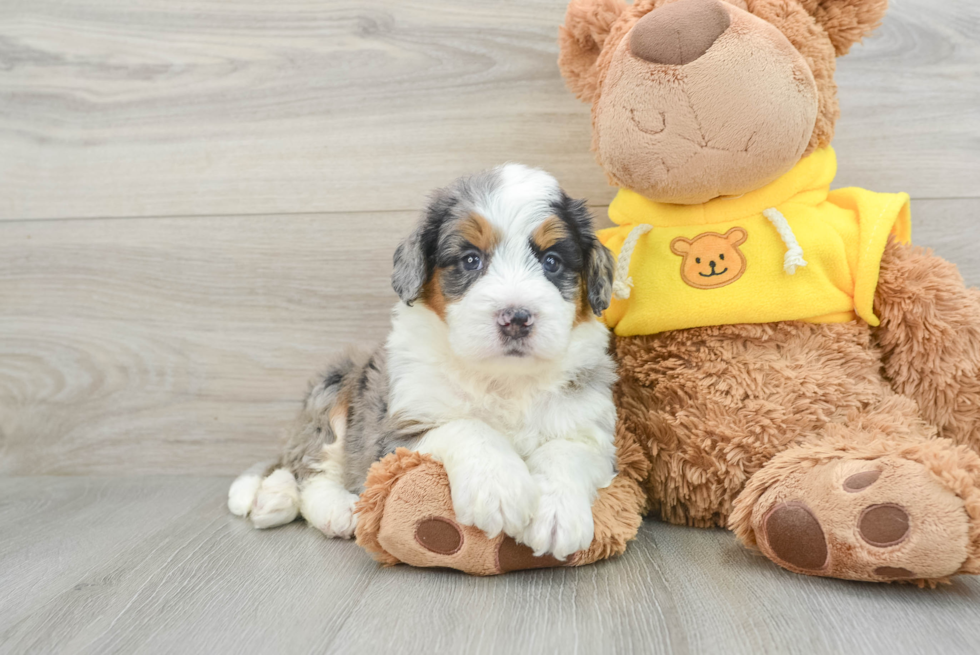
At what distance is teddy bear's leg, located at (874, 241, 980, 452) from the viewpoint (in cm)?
167

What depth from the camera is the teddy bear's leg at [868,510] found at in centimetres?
123

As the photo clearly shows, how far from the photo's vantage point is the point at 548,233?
5.37 feet

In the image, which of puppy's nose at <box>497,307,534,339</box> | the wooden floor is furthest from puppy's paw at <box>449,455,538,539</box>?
the wooden floor

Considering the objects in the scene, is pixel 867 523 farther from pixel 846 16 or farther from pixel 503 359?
pixel 846 16

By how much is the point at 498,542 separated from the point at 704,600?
0.41 m

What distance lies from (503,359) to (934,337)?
1.06 metres

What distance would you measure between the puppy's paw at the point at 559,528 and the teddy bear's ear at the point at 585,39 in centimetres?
108

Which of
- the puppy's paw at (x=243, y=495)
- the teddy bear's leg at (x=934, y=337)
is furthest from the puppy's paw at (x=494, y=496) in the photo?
the teddy bear's leg at (x=934, y=337)

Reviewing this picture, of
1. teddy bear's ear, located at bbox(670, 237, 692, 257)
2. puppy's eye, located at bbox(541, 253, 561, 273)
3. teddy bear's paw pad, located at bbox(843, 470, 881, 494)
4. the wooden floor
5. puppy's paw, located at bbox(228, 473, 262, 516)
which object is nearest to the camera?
teddy bear's paw pad, located at bbox(843, 470, 881, 494)

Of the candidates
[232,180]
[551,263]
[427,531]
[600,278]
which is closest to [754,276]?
[600,278]

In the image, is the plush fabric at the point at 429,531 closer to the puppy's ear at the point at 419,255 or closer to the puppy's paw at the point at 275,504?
the puppy's ear at the point at 419,255

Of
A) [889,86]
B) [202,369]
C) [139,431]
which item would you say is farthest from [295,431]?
[889,86]

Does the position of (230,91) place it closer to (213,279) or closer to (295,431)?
(213,279)

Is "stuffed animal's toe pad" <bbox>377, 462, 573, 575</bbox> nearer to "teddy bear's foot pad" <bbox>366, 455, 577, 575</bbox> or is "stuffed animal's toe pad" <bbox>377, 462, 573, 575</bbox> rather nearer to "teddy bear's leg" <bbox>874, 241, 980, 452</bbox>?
"teddy bear's foot pad" <bbox>366, 455, 577, 575</bbox>
